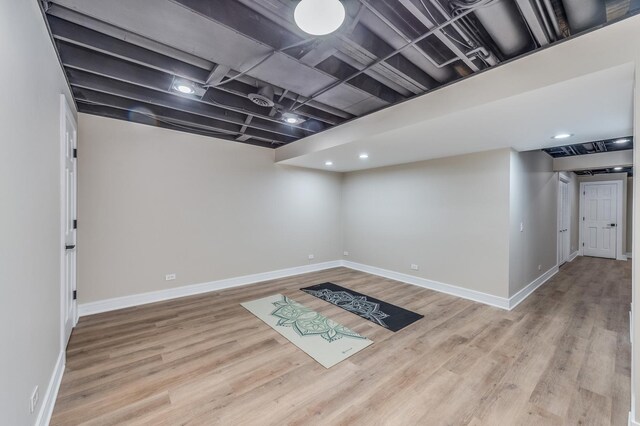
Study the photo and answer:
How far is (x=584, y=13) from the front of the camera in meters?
1.77

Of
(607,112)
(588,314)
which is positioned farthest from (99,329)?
(588,314)

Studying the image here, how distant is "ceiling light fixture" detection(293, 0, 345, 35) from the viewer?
1.43 m

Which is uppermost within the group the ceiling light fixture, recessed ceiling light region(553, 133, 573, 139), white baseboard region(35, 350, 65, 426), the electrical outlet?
the ceiling light fixture

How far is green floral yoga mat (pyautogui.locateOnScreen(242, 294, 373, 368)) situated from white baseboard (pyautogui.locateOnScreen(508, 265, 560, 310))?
2.58 meters

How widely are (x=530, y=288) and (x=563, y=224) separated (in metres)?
3.26

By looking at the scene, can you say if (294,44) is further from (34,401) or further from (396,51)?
(34,401)

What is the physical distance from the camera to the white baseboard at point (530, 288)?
401cm

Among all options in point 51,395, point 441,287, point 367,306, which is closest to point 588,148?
point 441,287

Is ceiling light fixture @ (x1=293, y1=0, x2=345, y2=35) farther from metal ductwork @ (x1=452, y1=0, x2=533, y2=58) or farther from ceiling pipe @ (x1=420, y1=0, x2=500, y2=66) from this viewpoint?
metal ductwork @ (x1=452, y1=0, x2=533, y2=58)

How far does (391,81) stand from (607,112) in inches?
76.7

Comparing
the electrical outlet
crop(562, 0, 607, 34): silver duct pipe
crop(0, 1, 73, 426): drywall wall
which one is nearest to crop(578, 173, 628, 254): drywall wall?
crop(562, 0, 607, 34): silver duct pipe

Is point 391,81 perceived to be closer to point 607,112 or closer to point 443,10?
point 443,10

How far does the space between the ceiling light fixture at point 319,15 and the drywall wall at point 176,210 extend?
3445 millimetres

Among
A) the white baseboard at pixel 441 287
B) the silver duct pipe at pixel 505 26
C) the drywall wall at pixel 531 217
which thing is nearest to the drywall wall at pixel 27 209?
the silver duct pipe at pixel 505 26
